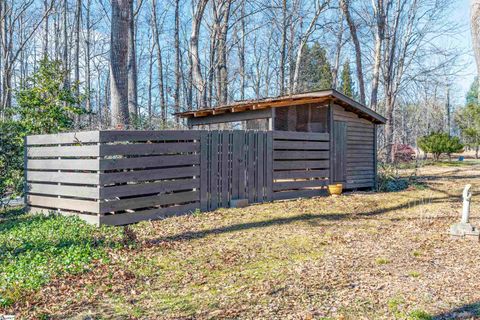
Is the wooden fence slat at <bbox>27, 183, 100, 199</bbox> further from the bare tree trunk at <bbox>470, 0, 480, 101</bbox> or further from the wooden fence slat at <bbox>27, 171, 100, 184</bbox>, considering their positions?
the bare tree trunk at <bbox>470, 0, 480, 101</bbox>

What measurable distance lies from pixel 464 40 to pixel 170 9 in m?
16.9

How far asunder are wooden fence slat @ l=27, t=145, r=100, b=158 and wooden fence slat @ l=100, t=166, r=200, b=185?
41 cm

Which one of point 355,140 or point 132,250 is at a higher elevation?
point 355,140

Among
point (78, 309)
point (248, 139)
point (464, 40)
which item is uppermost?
point (464, 40)

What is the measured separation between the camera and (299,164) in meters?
9.47

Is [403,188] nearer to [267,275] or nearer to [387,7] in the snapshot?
[267,275]

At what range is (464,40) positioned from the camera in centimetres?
1973

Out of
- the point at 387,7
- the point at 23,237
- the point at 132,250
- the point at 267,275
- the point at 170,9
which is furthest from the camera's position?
the point at 170,9

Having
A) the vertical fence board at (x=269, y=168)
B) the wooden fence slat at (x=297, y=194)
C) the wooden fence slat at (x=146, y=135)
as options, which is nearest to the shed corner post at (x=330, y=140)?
the wooden fence slat at (x=297, y=194)

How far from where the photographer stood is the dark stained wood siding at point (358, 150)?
10.9m

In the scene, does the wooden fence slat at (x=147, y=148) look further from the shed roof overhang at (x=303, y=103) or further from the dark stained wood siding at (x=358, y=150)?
the dark stained wood siding at (x=358, y=150)

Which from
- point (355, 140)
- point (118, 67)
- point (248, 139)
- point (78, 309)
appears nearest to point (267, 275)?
point (78, 309)

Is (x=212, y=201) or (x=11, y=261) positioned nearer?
(x=11, y=261)

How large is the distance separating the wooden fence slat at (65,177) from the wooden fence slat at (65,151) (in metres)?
0.32
